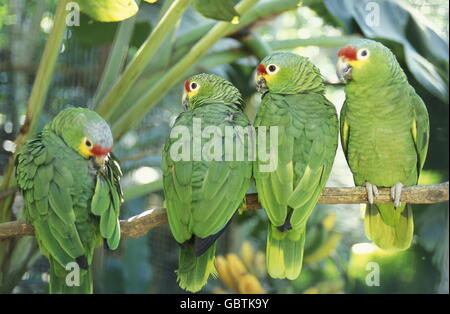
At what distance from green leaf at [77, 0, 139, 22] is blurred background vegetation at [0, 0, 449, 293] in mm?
A: 16

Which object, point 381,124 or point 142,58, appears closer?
point 381,124

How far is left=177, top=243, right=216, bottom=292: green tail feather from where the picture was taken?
0.91 meters

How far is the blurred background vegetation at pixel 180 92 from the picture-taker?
1.13 m

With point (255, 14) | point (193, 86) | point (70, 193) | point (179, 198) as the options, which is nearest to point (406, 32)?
point (255, 14)

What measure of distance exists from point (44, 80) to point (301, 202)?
1.77 ft

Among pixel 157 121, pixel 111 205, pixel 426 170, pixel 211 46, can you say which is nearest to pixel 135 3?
pixel 211 46

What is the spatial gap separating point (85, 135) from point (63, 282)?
0.82 ft

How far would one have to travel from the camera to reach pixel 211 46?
116 centimetres

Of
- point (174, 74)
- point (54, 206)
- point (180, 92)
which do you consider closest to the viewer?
point (54, 206)

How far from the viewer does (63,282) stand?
0.92m

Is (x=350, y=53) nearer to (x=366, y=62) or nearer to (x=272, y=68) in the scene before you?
(x=366, y=62)
